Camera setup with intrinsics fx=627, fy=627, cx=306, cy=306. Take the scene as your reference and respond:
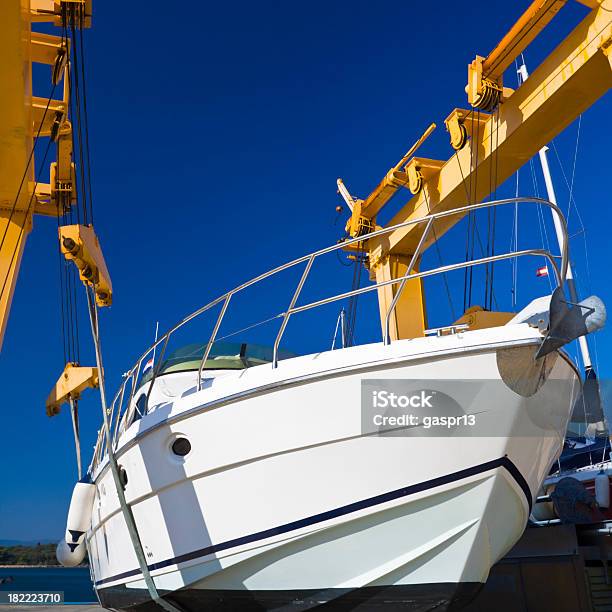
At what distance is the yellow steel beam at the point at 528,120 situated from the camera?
7.01m

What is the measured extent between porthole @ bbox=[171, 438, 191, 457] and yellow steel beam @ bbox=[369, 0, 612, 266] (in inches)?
227

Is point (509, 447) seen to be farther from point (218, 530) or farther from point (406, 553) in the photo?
point (218, 530)

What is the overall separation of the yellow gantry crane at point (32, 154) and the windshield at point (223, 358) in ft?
4.36

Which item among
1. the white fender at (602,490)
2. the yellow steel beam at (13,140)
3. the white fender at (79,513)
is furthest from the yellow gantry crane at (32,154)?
the white fender at (602,490)

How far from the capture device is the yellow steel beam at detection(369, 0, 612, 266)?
701 centimetres

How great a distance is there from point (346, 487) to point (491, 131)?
589 cm

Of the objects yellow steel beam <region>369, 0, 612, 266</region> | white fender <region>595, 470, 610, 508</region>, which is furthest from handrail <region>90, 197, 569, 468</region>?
white fender <region>595, 470, 610, 508</region>

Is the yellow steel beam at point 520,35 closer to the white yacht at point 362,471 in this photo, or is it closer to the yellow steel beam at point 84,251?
the white yacht at point 362,471

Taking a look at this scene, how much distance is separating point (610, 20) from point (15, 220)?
788 centimetres

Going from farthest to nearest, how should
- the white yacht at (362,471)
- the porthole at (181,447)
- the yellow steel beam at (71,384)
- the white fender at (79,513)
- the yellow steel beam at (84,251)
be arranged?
the yellow steel beam at (71,384) < the yellow steel beam at (84,251) < the white fender at (79,513) < the porthole at (181,447) < the white yacht at (362,471)

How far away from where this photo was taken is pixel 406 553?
4.55 meters

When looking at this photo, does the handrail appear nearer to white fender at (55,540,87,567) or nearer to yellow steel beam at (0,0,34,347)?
white fender at (55,540,87,567)

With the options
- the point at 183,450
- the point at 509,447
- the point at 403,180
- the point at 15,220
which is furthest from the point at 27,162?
the point at 509,447

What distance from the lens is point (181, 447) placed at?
198 inches
